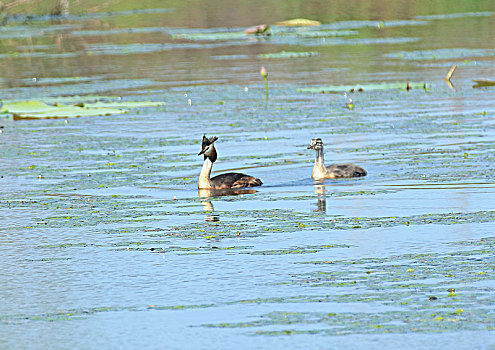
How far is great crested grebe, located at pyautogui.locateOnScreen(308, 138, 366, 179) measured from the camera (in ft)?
54.6

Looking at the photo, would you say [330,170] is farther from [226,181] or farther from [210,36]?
[210,36]

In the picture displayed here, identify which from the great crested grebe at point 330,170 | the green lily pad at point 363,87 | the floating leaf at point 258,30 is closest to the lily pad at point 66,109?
the green lily pad at point 363,87

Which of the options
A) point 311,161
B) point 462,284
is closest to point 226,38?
point 311,161

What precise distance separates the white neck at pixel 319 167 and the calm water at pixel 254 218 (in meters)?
0.21

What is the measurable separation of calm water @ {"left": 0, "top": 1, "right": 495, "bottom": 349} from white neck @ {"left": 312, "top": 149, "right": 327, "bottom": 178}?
0.21 m

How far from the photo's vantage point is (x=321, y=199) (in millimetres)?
14992

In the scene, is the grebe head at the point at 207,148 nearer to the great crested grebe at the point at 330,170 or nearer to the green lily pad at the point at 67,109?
the great crested grebe at the point at 330,170

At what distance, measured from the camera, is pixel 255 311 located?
9148mm

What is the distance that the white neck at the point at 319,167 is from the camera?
1694 centimetres

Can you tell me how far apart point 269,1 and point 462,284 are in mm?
72065

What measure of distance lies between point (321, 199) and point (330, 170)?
1.96m

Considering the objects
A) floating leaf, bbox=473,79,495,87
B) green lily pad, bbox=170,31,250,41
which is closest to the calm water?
floating leaf, bbox=473,79,495,87

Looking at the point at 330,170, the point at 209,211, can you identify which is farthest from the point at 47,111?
the point at 209,211

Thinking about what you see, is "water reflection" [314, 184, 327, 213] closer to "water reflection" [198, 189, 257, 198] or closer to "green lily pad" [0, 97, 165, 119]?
"water reflection" [198, 189, 257, 198]
